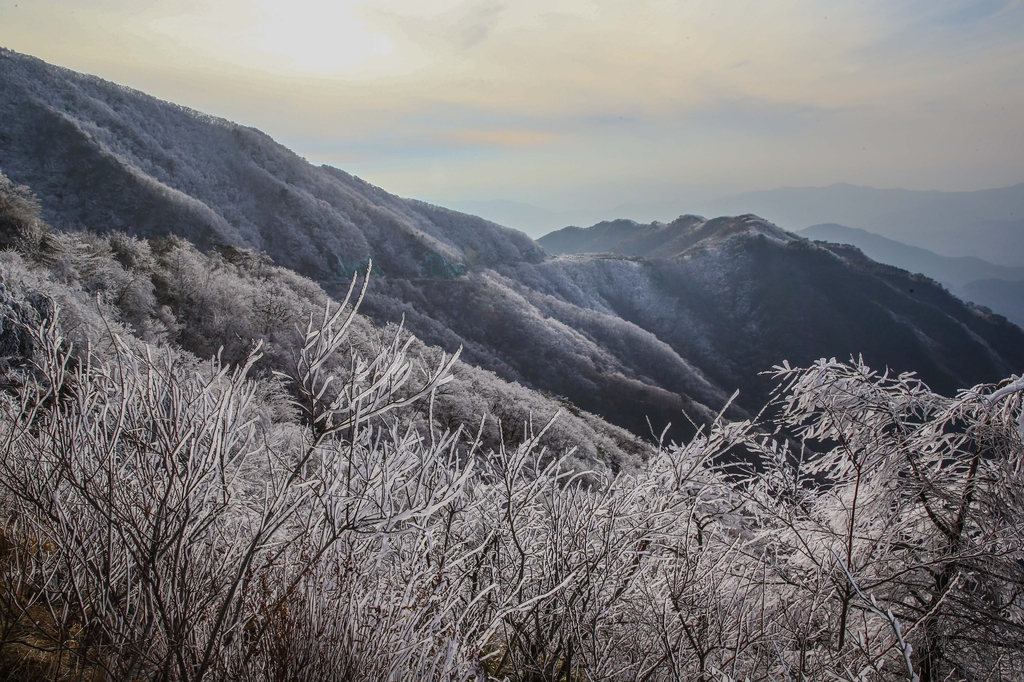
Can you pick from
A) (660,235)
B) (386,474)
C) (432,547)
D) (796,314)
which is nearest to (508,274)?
(796,314)

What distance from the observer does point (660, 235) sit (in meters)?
119

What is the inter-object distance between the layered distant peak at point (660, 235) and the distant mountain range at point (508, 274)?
253 cm

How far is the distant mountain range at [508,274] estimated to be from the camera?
31.2m

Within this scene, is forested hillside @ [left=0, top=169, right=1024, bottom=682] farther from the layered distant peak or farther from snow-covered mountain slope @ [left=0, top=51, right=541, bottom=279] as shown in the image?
the layered distant peak

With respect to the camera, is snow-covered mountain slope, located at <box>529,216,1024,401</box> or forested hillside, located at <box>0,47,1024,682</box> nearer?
forested hillside, located at <box>0,47,1024,682</box>

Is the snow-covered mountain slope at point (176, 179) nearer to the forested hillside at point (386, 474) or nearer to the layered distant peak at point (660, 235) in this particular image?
the forested hillside at point (386, 474)

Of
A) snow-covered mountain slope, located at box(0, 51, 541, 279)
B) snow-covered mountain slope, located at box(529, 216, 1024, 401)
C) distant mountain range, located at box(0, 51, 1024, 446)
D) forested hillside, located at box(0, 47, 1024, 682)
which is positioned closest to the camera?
forested hillside, located at box(0, 47, 1024, 682)

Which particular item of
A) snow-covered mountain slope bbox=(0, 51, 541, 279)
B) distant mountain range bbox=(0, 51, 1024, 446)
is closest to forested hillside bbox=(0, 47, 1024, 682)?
snow-covered mountain slope bbox=(0, 51, 541, 279)

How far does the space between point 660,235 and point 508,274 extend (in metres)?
72.3

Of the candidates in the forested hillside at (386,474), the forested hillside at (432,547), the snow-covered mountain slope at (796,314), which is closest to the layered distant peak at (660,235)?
the snow-covered mountain slope at (796,314)

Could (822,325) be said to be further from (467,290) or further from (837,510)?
(837,510)

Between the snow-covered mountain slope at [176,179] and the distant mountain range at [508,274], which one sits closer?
the snow-covered mountain slope at [176,179]

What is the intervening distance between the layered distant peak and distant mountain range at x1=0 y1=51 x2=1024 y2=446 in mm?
2534

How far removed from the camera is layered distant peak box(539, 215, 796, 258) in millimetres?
84000
